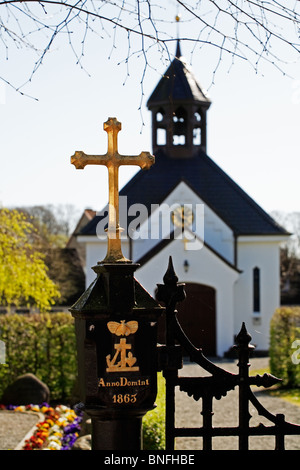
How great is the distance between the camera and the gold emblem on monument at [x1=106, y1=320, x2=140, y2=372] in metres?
2.81

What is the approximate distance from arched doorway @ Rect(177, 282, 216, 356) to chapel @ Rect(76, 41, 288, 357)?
0.11ft

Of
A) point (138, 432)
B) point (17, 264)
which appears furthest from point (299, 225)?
point (138, 432)

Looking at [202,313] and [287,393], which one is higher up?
[202,313]

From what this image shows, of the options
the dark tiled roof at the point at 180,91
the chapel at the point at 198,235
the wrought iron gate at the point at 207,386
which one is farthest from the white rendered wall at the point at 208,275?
the wrought iron gate at the point at 207,386

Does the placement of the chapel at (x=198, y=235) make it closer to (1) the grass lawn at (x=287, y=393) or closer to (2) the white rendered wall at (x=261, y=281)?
(2) the white rendered wall at (x=261, y=281)

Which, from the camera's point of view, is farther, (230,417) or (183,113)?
(183,113)

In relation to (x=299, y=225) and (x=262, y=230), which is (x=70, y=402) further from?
(x=299, y=225)

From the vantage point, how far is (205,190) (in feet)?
80.7

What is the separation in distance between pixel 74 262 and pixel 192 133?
15.6m

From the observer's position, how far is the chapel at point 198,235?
70.7 ft

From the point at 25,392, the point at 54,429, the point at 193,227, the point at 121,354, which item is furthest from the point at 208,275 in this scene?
the point at 121,354

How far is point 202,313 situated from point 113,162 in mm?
19110

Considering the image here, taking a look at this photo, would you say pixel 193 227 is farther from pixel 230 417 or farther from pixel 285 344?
pixel 230 417

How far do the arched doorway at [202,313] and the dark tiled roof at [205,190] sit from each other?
8.58ft
